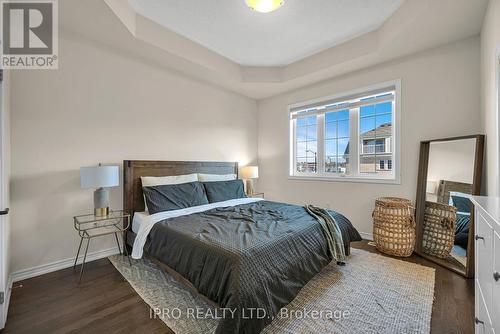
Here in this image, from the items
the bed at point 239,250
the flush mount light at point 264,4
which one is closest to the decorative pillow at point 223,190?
the bed at point 239,250

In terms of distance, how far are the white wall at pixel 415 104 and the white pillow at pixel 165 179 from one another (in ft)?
6.69

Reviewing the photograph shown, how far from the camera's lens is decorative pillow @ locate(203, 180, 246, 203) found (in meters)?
3.15

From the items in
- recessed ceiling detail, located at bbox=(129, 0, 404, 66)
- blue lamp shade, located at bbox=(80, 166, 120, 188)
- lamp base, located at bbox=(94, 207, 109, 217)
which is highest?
recessed ceiling detail, located at bbox=(129, 0, 404, 66)

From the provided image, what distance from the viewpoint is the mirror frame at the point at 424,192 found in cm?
214

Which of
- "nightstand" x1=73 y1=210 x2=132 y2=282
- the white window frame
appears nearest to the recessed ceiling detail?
the white window frame

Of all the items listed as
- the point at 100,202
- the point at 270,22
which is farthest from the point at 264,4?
the point at 100,202

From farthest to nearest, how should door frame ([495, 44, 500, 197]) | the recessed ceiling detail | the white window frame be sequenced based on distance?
1. the white window frame
2. the recessed ceiling detail
3. door frame ([495, 44, 500, 197])

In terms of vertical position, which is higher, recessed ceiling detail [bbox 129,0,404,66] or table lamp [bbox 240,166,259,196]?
recessed ceiling detail [bbox 129,0,404,66]

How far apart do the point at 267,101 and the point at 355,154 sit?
215 centimetres

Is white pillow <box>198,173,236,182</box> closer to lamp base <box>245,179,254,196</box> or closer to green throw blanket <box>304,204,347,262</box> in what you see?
lamp base <box>245,179,254,196</box>

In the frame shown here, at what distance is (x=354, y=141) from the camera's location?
137 inches

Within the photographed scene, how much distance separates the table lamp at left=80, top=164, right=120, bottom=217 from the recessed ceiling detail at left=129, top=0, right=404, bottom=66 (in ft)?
5.95

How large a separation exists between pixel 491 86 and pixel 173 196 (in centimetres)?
341

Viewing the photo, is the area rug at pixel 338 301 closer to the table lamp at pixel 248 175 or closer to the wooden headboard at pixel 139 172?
the wooden headboard at pixel 139 172
